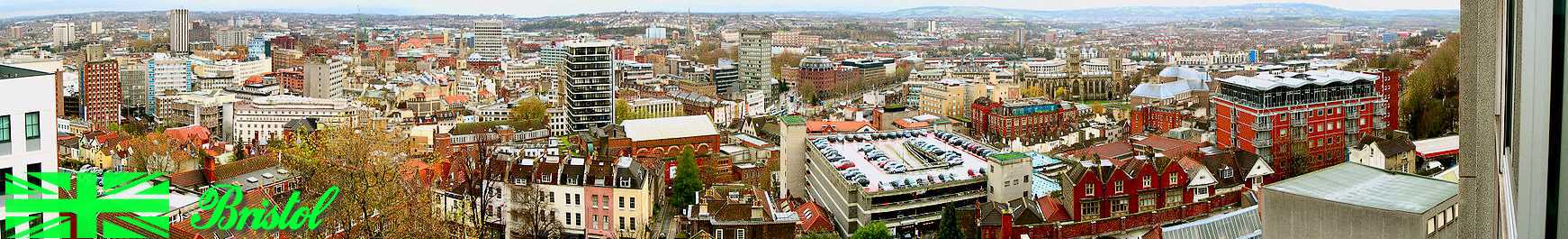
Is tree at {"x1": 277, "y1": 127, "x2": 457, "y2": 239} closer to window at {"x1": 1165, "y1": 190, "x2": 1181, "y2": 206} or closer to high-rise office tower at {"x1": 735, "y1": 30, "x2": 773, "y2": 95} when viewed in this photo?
window at {"x1": 1165, "y1": 190, "x2": 1181, "y2": 206}

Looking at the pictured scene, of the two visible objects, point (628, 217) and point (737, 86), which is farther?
point (737, 86)

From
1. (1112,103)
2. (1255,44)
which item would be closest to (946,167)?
(1112,103)

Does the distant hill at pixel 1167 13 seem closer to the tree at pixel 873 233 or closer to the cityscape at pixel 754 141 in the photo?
the cityscape at pixel 754 141

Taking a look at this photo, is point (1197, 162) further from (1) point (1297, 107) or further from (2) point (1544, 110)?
(2) point (1544, 110)

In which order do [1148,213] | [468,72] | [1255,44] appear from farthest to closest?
[1255,44] → [468,72] → [1148,213]

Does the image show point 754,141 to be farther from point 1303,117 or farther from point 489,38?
point 489,38
